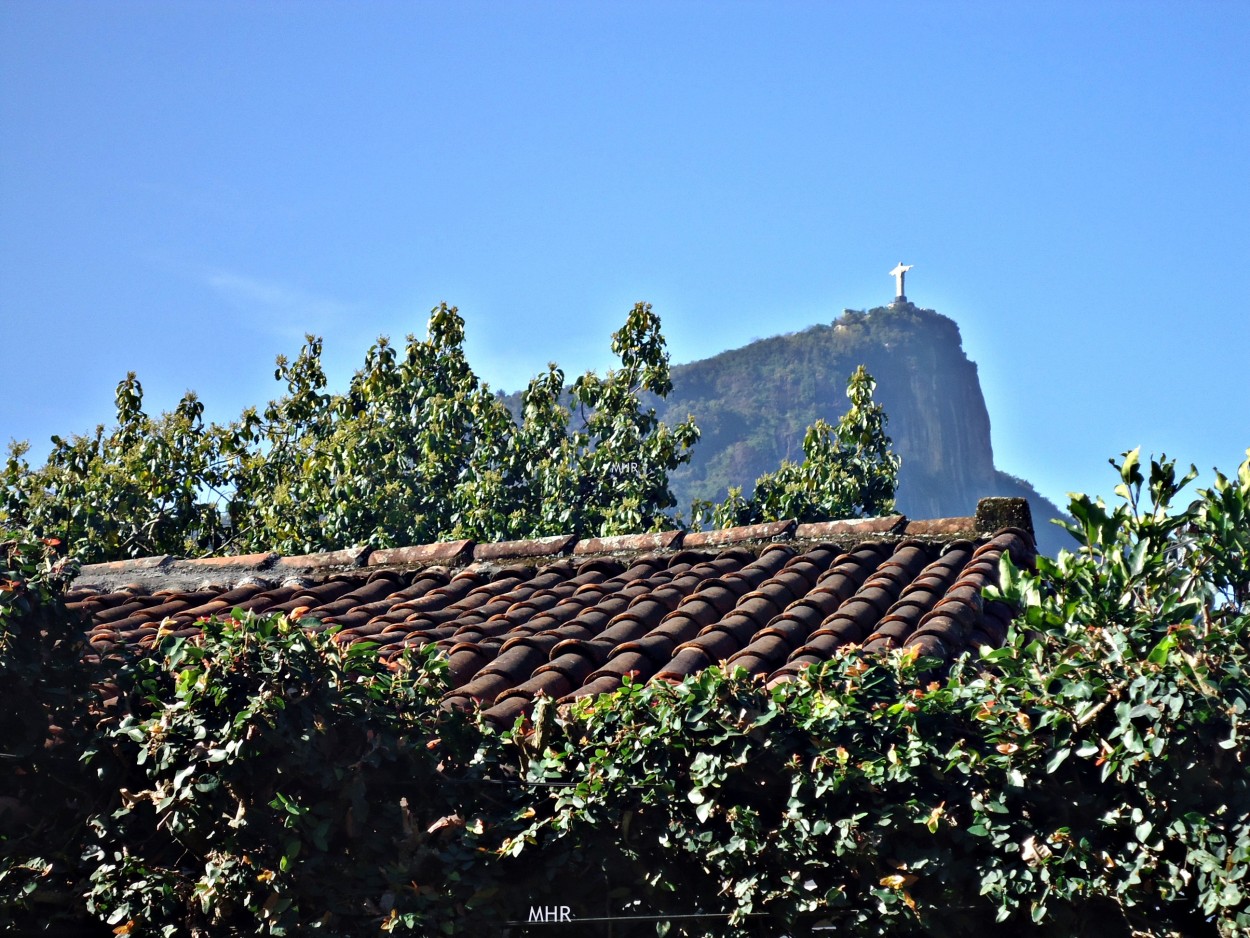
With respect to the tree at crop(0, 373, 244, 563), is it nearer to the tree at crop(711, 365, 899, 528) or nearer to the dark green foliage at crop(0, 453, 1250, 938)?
the tree at crop(711, 365, 899, 528)

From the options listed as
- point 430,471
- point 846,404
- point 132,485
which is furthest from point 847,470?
point 846,404

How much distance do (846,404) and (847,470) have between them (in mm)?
83832

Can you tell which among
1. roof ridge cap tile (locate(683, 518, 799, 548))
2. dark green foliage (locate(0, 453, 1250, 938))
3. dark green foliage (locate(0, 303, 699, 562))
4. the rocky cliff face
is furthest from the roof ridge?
the rocky cliff face

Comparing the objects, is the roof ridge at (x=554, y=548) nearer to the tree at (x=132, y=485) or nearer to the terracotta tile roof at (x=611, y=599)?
the terracotta tile roof at (x=611, y=599)

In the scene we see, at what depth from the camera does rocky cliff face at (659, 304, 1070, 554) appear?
87.7m

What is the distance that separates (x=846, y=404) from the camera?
102438mm

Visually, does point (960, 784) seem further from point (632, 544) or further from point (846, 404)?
point (846, 404)

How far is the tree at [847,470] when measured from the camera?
19.1 m

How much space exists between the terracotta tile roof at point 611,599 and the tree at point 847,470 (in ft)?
33.9

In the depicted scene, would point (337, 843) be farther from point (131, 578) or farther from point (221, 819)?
point (131, 578)

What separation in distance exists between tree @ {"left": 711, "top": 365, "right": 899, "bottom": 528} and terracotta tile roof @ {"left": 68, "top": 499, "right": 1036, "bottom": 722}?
10.3 meters

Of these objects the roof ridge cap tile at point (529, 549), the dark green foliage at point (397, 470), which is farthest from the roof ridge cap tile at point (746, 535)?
the dark green foliage at point (397, 470)

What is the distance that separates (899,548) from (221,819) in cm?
486

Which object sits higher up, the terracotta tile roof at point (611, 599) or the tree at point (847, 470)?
the tree at point (847, 470)
